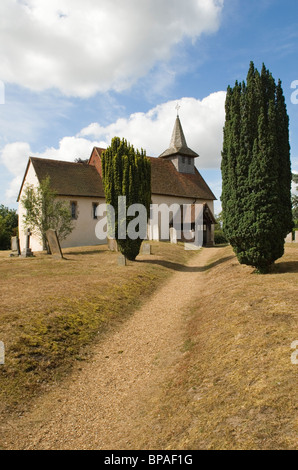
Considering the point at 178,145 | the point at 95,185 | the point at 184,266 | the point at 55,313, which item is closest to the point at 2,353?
the point at 55,313

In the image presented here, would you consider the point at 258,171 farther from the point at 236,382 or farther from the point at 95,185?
the point at 95,185

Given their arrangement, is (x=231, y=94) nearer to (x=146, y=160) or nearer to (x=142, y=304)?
(x=146, y=160)

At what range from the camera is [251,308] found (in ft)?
A: 26.2

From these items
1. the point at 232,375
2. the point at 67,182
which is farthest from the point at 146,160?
the point at 232,375

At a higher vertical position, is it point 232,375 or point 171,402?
point 232,375

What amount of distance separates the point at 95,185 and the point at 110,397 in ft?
90.1

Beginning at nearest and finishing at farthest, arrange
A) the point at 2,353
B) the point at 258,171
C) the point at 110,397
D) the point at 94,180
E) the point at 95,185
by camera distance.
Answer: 1. the point at 110,397
2. the point at 2,353
3. the point at 258,171
4. the point at 95,185
5. the point at 94,180

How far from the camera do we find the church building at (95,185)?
29.4 metres

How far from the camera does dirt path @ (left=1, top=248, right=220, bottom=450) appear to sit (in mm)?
4488

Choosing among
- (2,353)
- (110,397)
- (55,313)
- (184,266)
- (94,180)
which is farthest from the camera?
(94,180)

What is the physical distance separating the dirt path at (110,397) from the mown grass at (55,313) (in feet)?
1.25

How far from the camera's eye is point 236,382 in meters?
5.03
